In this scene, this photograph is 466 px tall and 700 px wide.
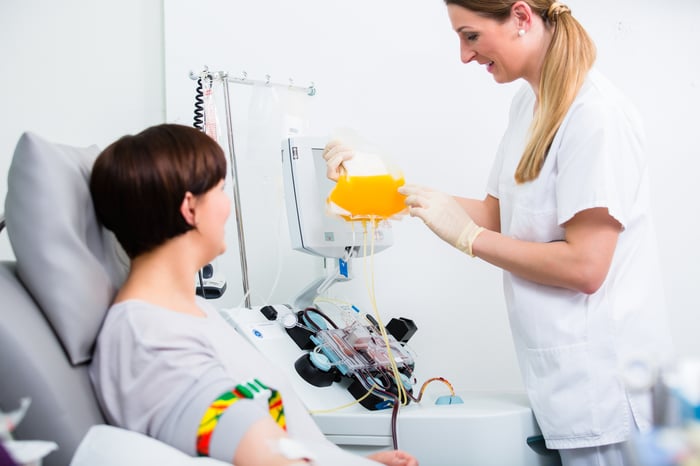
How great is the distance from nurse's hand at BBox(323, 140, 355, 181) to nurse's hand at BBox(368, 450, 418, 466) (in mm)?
668

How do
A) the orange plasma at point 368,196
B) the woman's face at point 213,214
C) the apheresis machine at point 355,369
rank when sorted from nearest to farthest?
the woman's face at point 213,214
the apheresis machine at point 355,369
the orange plasma at point 368,196

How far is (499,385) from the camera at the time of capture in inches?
103

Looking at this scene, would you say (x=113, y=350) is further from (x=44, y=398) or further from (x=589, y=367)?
(x=589, y=367)

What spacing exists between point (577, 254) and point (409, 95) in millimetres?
1326

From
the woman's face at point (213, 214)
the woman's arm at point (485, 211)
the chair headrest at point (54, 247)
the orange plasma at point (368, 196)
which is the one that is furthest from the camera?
the woman's arm at point (485, 211)

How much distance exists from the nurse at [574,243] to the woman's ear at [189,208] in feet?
2.16

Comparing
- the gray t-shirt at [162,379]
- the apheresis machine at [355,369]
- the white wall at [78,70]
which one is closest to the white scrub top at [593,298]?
the apheresis machine at [355,369]

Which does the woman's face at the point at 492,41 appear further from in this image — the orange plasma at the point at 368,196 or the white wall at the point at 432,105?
the white wall at the point at 432,105

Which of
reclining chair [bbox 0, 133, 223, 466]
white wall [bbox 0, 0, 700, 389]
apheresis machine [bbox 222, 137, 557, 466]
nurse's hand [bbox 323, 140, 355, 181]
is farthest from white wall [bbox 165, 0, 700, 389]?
reclining chair [bbox 0, 133, 223, 466]

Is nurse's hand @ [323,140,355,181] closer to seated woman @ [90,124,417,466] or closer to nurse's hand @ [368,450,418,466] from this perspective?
seated woman @ [90,124,417,466]

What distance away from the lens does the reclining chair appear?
0.98 metres

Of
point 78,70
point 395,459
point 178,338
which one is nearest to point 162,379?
point 178,338

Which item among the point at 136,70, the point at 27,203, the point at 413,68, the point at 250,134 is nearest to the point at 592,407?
the point at 27,203

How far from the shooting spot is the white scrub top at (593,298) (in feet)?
4.62
